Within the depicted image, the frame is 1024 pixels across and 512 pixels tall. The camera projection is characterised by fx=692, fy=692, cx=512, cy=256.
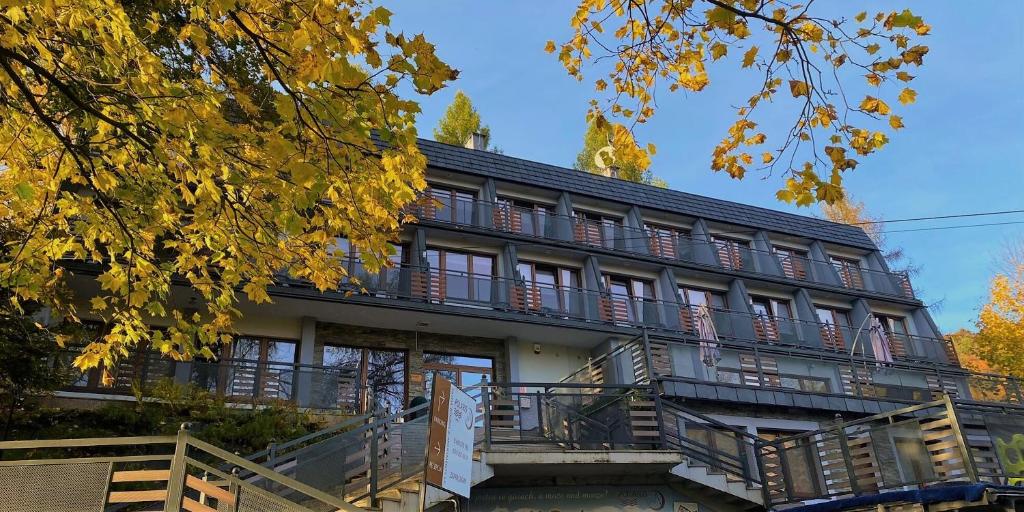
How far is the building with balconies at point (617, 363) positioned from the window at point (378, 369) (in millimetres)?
47

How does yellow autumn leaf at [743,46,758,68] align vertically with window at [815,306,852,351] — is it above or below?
below

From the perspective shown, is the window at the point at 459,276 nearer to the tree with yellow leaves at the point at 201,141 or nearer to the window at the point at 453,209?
the window at the point at 453,209

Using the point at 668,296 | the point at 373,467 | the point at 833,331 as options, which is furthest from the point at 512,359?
the point at 833,331

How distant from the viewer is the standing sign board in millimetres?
6844

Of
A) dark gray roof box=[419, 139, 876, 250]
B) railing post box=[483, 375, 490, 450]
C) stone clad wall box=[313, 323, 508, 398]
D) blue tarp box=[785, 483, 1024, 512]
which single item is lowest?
blue tarp box=[785, 483, 1024, 512]

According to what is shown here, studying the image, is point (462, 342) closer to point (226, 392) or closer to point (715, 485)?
point (226, 392)

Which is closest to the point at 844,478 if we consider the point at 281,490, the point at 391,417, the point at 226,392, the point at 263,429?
the point at 391,417

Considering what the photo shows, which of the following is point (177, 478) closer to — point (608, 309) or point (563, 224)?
point (608, 309)

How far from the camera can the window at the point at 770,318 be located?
2084 cm

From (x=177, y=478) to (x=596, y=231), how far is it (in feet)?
55.4

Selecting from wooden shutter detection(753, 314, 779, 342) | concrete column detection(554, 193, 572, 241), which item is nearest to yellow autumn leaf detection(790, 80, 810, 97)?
concrete column detection(554, 193, 572, 241)

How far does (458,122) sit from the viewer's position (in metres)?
35.3

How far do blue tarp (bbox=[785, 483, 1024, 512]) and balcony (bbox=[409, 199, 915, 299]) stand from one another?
10.8m

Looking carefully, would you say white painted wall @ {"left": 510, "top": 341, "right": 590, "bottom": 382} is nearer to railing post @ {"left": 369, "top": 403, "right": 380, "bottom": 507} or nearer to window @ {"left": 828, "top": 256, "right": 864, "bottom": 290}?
railing post @ {"left": 369, "top": 403, "right": 380, "bottom": 507}
